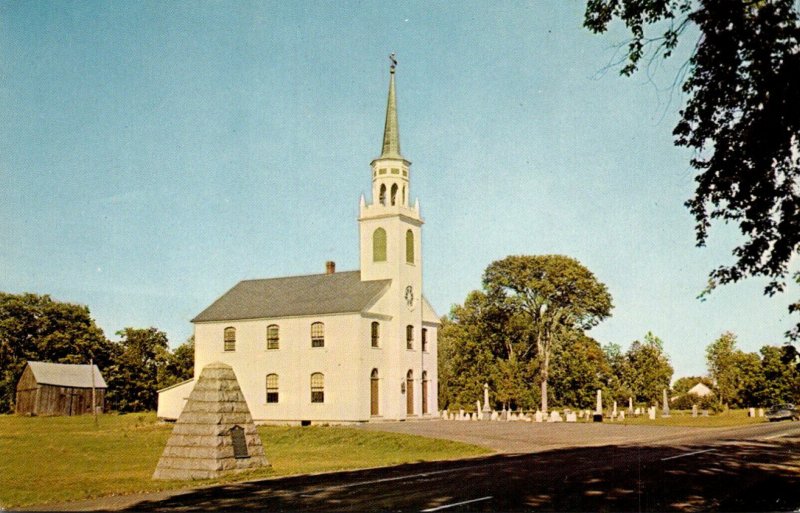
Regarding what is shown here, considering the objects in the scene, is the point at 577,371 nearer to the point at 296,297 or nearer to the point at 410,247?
the point at 410,247

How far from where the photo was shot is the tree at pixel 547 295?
64.5m

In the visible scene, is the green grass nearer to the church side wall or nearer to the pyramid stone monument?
the church side wall

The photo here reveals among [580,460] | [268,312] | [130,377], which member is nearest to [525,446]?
[580,460]

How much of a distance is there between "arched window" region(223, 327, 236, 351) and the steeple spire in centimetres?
1639

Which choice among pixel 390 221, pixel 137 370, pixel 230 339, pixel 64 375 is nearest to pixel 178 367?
pixel 137 370

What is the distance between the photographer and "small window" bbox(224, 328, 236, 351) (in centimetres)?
5606

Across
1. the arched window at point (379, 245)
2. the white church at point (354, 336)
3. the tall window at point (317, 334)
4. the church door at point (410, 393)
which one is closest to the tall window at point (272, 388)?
the white church at point (354, 336)

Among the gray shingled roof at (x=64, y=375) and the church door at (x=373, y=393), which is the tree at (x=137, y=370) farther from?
the church door at (x=373, y=393)

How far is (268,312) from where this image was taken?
5488cm

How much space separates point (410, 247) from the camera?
5422cm

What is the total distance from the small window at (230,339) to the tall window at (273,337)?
10.7 ft

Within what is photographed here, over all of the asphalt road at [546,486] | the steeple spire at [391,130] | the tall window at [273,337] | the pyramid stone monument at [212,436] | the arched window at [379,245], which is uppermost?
the steeple spire at [391,130]

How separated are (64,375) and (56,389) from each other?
1.68 meters

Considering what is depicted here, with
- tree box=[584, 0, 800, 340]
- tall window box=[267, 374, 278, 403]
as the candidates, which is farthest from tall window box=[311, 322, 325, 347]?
tree box=[584, 0, 800, 340]
